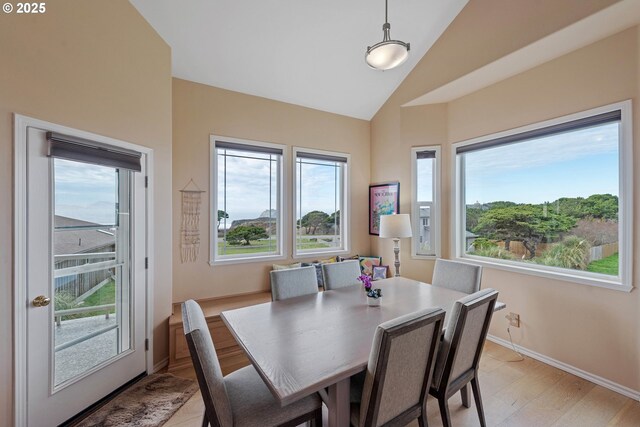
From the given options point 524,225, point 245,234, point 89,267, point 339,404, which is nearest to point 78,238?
point 89,267

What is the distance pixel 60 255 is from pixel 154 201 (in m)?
0.85

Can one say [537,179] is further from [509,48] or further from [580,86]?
[509,48]

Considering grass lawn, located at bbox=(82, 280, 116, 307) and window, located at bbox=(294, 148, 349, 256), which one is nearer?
grass lawn, located at bbox=(82, 280, 116, 307)

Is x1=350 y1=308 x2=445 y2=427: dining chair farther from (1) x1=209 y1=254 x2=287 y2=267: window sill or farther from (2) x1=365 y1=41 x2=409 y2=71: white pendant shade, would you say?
(1) x1=209 y1=254 x2=287 y2=267: window sill

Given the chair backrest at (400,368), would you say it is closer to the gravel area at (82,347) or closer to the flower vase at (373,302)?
the flower vase at (373,302)

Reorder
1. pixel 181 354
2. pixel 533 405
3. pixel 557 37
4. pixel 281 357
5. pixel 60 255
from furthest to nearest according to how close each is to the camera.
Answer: pixel 181 354 < pixel 557 37 < pixel 533 405 < pixel 60 255 < pixel 281 357

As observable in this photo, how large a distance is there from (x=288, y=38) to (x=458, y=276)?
302 centimetres

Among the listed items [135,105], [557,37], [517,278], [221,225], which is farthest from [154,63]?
[517,278]

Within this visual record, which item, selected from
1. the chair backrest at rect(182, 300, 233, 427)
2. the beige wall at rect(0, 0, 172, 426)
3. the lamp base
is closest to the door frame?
the beige wall at rect(0, 0, 172, 426)

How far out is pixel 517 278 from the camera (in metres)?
2.83

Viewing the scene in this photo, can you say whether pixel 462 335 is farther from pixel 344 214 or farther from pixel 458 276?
pixel 344 214

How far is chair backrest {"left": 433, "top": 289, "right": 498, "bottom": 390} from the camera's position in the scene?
1533 millimetres

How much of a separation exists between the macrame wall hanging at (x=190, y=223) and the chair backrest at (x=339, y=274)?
5.14ft

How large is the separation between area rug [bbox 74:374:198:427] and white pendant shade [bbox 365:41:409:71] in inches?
119
